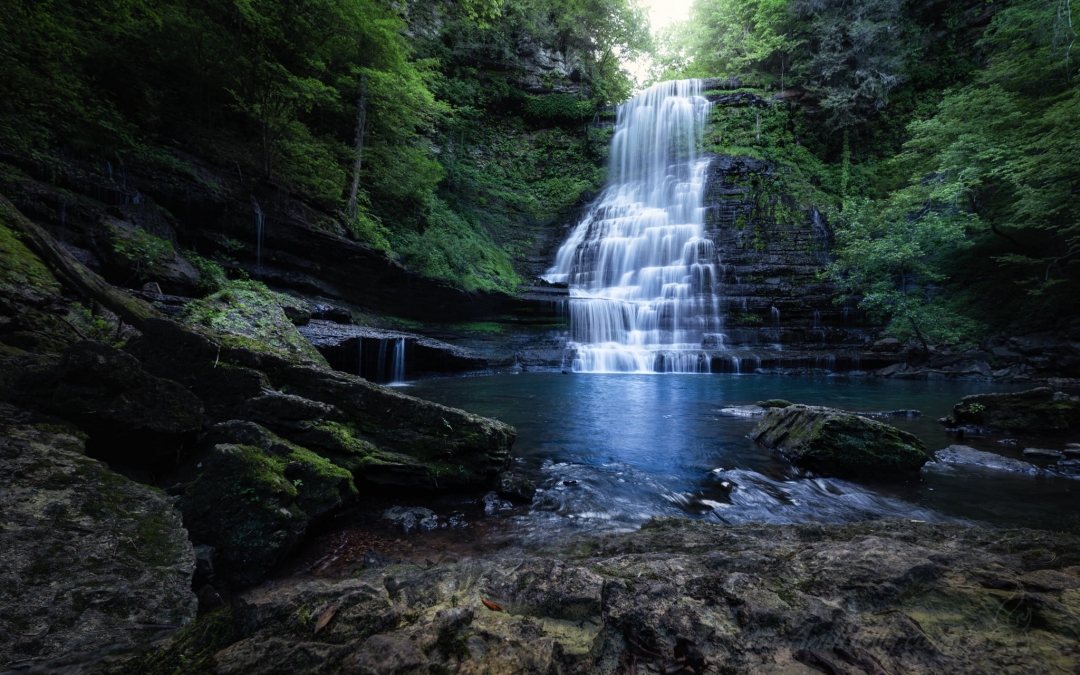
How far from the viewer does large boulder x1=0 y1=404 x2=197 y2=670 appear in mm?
1263

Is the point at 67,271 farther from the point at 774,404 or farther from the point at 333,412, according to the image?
the point at 774,404

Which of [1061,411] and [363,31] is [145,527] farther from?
[363,31]

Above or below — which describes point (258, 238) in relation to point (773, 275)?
below

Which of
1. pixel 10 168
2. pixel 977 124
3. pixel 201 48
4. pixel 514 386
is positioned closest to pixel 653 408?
pixel 514 386

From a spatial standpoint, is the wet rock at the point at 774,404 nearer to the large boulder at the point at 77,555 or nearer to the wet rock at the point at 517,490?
the wet rock at the point at 517,490

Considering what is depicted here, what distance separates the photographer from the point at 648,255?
23312mm

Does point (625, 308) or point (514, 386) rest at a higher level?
point (625, 308)

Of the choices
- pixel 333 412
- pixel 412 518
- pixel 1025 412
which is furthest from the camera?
pixel 1025 412

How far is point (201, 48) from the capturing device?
1070 centimetres

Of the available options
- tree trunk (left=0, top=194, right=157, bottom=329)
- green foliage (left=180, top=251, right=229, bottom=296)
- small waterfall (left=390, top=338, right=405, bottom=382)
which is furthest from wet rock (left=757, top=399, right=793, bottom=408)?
green foliage (left=180, top=251, right=229, bottom=296)

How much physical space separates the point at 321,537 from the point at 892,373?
1947 centimetres

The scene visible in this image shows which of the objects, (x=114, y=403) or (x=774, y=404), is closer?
(x=114, y=403)

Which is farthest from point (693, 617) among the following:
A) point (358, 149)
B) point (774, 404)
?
point (358, 149)

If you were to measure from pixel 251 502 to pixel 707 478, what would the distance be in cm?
467
